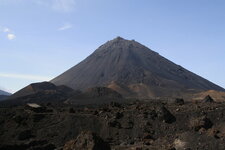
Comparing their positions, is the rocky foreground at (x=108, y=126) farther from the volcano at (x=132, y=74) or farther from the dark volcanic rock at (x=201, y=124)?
the volcano at (x=132, y=74)

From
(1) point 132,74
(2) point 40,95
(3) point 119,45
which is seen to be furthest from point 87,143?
(3) point 119,45

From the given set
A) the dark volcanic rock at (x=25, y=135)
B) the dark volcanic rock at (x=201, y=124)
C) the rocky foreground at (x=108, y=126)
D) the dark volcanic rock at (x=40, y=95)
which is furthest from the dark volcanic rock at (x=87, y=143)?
the dark volcanic rock at (x=40, y=95)

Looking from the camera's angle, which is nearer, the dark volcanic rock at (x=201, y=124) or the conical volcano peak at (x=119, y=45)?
the dark volcanic rock at (x=201, y=124)

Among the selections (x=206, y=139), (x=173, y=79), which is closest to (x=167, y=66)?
(x=173, y=79)

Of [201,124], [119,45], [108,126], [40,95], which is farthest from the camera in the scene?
[119,45]

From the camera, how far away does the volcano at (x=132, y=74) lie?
93312 mm

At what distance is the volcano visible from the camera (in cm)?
9331

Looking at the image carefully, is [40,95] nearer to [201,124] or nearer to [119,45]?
[201,124]

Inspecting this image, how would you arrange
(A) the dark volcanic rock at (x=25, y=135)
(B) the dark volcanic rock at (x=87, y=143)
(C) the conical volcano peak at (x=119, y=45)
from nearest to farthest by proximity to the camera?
1. (B) the dark volcanic rock at (x=87, y=143)
2. (A) the dark volcanic rock at (x=25, y=135)
3. (C) the conical volcano peak at (x=119, y=45)

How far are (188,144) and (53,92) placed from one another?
6339cm

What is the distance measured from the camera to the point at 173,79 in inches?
4439

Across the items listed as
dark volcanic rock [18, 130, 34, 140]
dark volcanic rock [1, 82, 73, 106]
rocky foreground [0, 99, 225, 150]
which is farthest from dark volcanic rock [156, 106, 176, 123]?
dark volcanic rock [1, 82, 73, 106]

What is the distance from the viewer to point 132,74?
10981 cm

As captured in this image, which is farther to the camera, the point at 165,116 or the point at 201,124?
the point at 165,116
